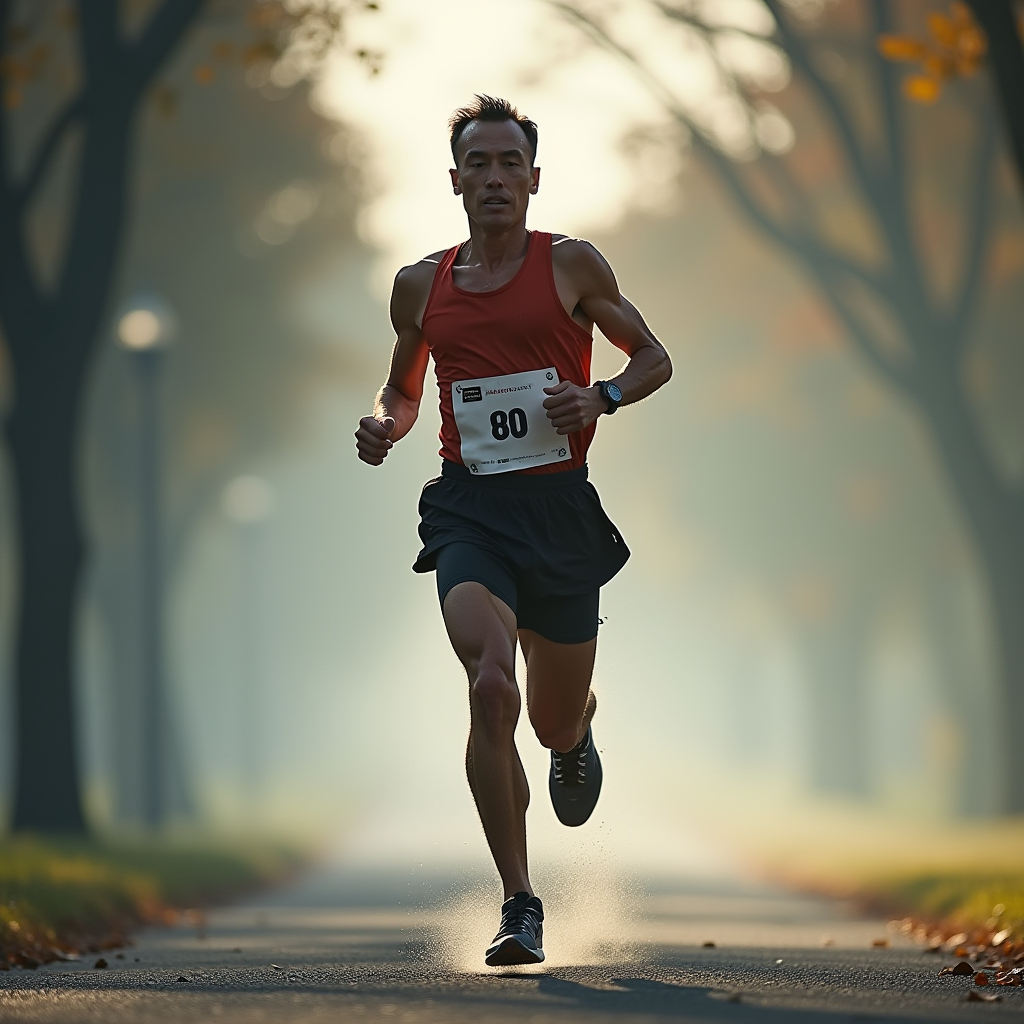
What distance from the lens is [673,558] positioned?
1754 inches

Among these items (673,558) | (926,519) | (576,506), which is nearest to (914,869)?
(576,506)

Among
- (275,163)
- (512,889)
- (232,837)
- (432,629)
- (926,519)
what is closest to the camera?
(512,889)

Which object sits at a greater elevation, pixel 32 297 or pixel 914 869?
pixel 32 297

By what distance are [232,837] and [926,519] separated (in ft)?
45.9

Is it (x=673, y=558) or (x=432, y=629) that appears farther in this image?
(x=432, y=629)

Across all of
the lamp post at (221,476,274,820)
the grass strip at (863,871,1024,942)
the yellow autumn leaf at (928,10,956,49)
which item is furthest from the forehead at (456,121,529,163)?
the lamp post at (221,476,274,820)

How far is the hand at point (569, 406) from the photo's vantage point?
6.97 metres

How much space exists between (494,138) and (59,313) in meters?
9.34

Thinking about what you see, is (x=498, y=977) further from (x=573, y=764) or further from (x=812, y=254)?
(x=812, y=254)

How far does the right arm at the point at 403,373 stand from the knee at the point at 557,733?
112cm

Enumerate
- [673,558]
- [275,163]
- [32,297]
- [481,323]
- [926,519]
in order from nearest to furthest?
[481,323], [32,297], [275,163], [926,519], [673,558]

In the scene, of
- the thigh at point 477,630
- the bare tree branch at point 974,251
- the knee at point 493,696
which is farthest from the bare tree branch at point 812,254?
the knee at point 493,696

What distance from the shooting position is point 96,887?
510 inches

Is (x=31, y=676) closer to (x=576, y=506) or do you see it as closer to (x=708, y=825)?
(x=576, y=506)
